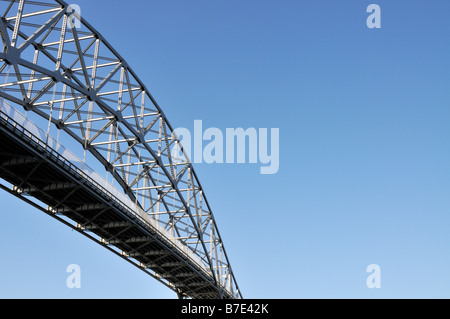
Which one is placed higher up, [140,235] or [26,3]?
[26,3]

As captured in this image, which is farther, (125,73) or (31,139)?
(125,73)

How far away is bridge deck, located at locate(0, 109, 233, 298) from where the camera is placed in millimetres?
28750

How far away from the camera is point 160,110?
45.7m

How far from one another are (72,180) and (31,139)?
4527mm

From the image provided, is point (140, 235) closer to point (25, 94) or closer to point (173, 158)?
point (173, 158)

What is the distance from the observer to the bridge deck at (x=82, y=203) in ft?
94.3

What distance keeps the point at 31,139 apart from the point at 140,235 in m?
15.6

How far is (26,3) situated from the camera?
29.3 meters

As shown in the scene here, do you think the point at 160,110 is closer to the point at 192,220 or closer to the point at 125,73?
the point at 125,73

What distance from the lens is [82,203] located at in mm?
35438
